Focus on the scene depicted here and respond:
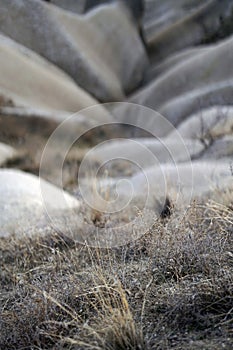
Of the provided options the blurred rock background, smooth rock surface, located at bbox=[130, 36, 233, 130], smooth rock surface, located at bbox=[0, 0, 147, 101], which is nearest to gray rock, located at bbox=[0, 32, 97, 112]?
the blurred rock background

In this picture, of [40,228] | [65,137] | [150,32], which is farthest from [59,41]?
[40,228]

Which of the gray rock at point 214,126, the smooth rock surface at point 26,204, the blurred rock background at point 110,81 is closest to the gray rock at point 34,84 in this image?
the blurred rock background at point 110,81

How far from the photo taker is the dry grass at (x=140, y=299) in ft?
8.10

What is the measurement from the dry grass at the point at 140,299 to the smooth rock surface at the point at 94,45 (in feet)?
32.9

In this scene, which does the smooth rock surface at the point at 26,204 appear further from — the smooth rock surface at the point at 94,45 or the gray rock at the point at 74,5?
the gray rock at the point at 74,5

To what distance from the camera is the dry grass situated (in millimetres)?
2469

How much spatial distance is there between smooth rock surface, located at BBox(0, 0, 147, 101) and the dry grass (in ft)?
32.9

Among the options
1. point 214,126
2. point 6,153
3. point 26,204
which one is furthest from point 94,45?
point 26,204

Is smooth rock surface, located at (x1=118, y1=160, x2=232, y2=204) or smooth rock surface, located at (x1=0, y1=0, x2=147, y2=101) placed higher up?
smooth rock surface, located at (x1=118, y1=160, x2=232, y2=204)

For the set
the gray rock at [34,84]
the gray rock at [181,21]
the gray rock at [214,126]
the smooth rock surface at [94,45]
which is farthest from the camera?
the gray rock at [181,21]

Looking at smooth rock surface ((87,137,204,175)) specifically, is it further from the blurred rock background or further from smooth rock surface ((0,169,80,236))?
smooth rock surface ((0,169,80,236))

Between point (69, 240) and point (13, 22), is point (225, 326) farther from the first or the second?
point (13, 22)

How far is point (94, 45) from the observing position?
18.4m

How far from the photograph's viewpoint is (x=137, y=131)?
16094 mm
